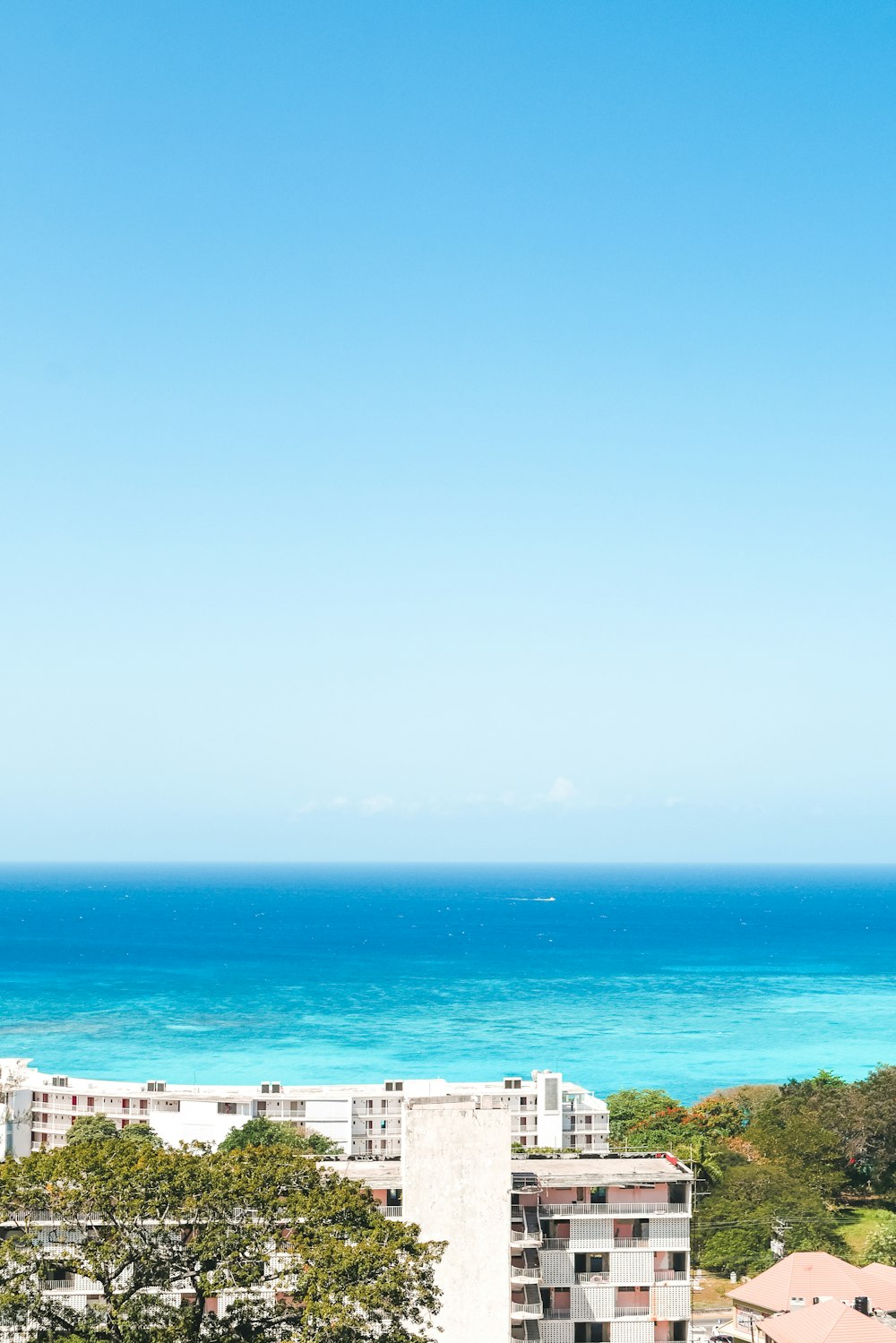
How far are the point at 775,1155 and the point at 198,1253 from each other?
34132 millimetres

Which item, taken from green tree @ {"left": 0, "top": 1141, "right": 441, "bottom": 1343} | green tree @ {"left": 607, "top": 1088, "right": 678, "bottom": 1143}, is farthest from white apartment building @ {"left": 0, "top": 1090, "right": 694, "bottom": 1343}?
green tree @ {"left": 607, "top": 1088, "right": 678, "bottom": 1143}

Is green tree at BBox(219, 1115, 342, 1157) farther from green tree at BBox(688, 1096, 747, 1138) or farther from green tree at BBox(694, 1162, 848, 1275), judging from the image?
green tree at BBox(688, 1096, 747, 1138)

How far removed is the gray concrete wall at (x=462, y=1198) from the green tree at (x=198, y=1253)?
1813 millimetres

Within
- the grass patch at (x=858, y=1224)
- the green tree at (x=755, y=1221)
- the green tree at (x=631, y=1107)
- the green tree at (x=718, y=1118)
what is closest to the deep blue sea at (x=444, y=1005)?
the green tree at (x=631, y=1107)

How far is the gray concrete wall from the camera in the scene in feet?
75.2

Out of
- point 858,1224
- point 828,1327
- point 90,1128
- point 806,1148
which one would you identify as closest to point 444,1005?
point 90,1128

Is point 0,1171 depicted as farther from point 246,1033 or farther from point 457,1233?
point 246,1033

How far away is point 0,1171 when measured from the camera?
810 inches

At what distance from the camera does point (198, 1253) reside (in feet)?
66.9

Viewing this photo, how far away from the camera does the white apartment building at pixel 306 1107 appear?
177 ft

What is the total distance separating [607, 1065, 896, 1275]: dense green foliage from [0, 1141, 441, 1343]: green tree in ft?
76.9

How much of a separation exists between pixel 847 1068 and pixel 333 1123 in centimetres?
A: 4317

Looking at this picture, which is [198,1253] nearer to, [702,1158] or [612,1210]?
[612,1210]

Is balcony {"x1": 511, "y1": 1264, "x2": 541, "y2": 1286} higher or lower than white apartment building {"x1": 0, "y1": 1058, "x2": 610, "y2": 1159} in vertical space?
higher
